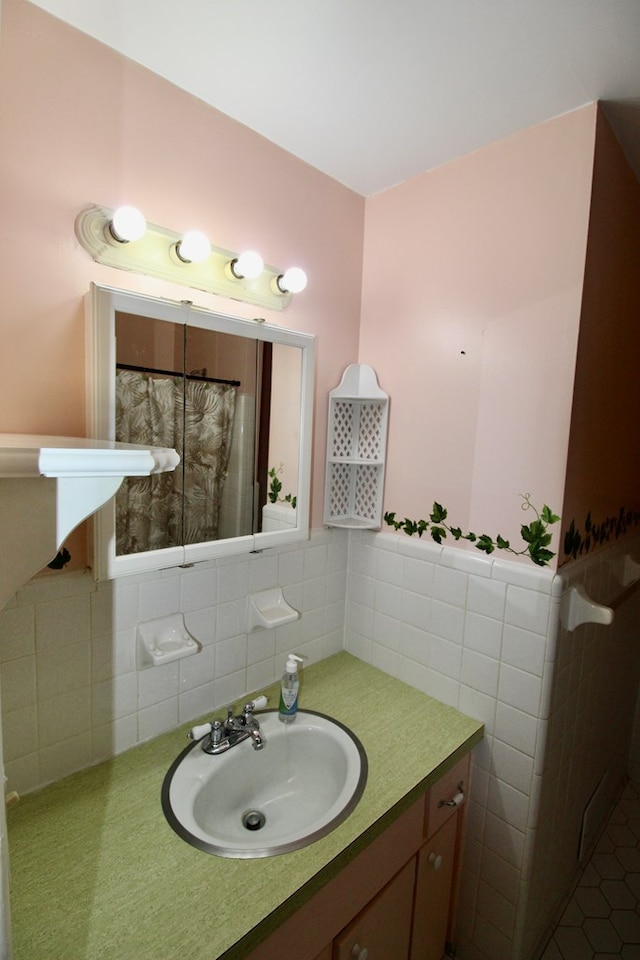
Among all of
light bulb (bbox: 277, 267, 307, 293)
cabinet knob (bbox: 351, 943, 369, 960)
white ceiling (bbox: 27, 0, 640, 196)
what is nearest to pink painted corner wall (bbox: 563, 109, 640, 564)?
white ceiling (bbox: 27, 0, 640, 196)

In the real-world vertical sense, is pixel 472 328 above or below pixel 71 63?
below

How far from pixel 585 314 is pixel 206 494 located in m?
1.09

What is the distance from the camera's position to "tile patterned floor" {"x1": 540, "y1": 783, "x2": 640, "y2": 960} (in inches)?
56.7

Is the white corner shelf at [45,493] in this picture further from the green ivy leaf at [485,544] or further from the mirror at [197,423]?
the green ivy leaf at [485,544]

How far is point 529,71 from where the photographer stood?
1.00 m

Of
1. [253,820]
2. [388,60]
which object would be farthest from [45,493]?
[388,60]

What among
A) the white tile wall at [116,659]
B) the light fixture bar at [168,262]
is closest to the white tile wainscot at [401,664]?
the white tile wall at [116,659]

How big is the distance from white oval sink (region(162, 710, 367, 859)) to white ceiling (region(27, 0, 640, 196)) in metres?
1.63

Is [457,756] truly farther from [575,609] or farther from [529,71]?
[529,71]

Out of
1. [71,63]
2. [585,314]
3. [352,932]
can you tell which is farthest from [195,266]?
[352,932]

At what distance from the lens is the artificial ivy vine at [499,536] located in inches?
46.4

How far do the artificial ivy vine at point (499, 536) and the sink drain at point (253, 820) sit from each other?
0.88 metres

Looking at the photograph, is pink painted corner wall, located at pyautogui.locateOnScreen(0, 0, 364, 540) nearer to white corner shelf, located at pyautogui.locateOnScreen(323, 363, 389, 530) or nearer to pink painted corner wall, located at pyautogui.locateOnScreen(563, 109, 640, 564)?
white corner shelf, located at pyautogui.locateOnScreen(323, 363, 389, 530)

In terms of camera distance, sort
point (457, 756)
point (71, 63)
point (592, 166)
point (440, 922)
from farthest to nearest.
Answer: point (440, 922) → point (457, 756) → point (592, 166) → point (71, 63)
